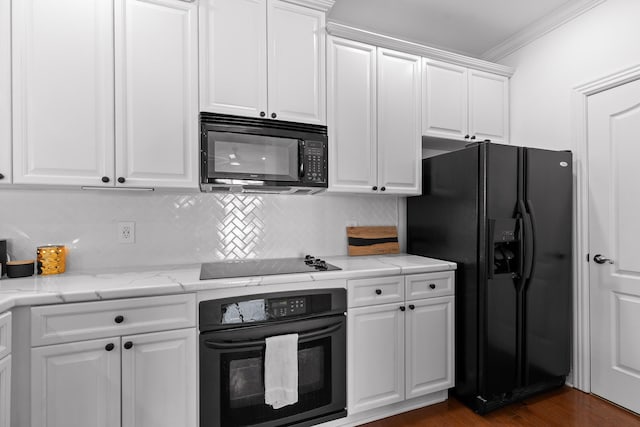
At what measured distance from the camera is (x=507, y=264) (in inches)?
83.9

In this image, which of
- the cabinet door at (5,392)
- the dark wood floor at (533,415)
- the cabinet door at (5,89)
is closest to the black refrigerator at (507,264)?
the dark wood floor at (533,415)

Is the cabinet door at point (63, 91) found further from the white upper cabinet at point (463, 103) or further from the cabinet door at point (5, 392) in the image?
the white upper cabinet at point (463, 103)

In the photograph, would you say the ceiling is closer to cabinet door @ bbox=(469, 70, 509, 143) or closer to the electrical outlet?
cabinet door @ bbox=(469, 70, 509, 143)

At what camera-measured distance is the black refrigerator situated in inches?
81.6

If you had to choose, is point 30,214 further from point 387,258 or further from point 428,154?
point 428,154

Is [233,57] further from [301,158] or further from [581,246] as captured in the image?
[581,246]

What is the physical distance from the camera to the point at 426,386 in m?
2.12

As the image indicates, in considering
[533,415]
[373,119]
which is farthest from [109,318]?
[533,415]

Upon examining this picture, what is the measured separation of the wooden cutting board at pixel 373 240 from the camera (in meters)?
2.59

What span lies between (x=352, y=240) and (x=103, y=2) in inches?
82.3

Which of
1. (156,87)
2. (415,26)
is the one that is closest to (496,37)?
(415,26)

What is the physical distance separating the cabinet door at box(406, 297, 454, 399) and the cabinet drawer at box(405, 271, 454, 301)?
0.04m

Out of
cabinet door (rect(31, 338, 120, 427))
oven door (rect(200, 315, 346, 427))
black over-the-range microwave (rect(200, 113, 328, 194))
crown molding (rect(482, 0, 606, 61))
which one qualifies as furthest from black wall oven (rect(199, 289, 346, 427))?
crown molding (rect(482, 0, 606, 61))

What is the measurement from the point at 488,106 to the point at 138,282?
112 inches
